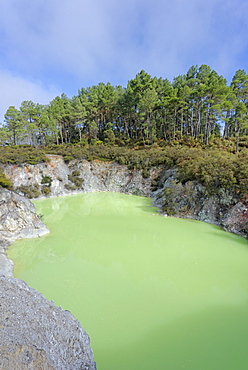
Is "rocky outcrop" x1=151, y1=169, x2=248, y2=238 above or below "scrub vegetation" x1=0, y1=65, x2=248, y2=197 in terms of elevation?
below

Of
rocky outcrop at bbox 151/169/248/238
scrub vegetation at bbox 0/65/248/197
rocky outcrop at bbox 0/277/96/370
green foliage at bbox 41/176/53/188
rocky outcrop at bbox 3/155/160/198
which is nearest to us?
rocky outcrop at bbox 0/277/96/370

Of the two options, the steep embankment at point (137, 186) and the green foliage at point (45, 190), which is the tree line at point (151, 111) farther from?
the green foliage at point (45, 190)

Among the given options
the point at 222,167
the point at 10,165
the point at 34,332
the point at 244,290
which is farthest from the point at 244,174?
the point at 10,165

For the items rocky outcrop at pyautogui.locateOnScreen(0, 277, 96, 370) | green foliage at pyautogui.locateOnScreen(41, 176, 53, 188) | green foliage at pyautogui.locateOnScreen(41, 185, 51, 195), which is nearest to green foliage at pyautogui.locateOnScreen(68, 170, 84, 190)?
green foliage at pyautogui.locateOnScreen(41, 176, 53, 188)

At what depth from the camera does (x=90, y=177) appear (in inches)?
883

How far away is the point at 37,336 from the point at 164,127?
30.5m

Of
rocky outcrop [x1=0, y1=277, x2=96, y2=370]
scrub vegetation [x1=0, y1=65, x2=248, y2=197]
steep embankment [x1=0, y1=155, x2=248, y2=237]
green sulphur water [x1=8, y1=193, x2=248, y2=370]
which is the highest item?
scrub vegetation [x1=0, y1=65, x2=248, y2=197]

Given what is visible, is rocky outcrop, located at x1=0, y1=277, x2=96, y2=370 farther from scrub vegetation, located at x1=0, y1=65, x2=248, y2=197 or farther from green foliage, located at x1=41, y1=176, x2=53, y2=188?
green foliage, located at x1=41, y1=176, x2=53, y2=188

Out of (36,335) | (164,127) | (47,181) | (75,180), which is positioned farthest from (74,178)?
(36,335)

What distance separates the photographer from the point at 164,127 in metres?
30.0

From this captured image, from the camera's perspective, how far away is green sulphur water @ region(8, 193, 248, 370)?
336 cm

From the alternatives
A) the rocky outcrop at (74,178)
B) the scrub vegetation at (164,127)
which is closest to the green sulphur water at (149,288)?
the scrub vegetation at (164,127)

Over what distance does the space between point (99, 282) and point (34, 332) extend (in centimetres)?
252

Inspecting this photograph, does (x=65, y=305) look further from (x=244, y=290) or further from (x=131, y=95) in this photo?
(x=131, y=95)
